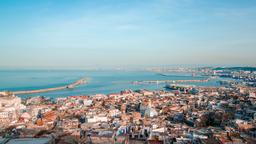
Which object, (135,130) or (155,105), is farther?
(155,105)

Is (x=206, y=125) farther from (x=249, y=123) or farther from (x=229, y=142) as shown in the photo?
(x=229, y=142)

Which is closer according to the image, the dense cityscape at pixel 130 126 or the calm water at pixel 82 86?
the dense cityscape at pixel 130 126

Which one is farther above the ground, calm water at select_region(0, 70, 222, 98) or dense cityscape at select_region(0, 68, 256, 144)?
dense cityscape at select_region(0, 68, 256, 144)

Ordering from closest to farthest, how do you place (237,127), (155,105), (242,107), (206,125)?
Result: 1. (237,127)
2. (206,125)
3. (242,107)
4. (155,105)

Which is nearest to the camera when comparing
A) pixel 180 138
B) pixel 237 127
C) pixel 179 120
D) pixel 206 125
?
pixel 180 138

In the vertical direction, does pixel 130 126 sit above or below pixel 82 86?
above

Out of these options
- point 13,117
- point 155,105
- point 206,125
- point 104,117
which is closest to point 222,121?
point 206,125

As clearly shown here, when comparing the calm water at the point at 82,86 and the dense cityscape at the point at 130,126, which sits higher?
the dense cityscape at the point at 130,126

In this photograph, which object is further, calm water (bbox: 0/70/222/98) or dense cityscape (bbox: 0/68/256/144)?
calm water (bbox: 0/70/222/98)

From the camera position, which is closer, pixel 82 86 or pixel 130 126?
pixel 130 126
